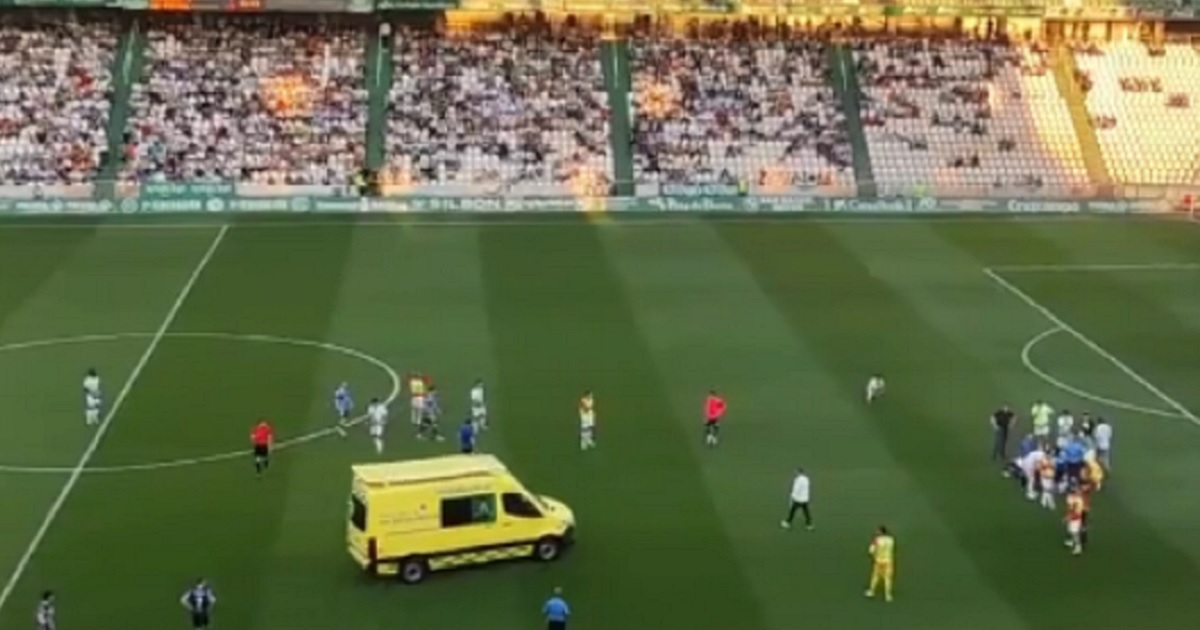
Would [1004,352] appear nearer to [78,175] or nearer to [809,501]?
[809,501]

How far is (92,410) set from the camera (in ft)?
138

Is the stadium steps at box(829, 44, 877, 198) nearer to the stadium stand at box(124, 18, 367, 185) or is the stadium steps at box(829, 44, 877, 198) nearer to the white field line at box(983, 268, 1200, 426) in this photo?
the white field line at box(983, 268, 1200, 426)

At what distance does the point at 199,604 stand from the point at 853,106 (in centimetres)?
5819

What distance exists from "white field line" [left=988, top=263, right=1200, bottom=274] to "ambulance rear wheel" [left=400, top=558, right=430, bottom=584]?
33972mm

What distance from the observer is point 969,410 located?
4409cm

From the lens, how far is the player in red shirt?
4047 centimetres

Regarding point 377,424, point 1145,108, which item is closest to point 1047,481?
point 377,424

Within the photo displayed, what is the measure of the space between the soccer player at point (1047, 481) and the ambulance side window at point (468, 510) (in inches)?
448

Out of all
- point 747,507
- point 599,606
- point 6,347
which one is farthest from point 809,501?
point 6,347

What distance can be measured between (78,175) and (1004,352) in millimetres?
40526

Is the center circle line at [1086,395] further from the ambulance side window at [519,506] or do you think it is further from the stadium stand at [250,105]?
the stadium stand at [250,105]

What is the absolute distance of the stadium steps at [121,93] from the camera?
75500 mm

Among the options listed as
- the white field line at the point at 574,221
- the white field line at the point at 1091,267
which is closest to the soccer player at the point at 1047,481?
the white field line at the point at 1091,267

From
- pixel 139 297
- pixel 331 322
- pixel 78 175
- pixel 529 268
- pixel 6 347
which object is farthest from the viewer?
pixel 78 175
